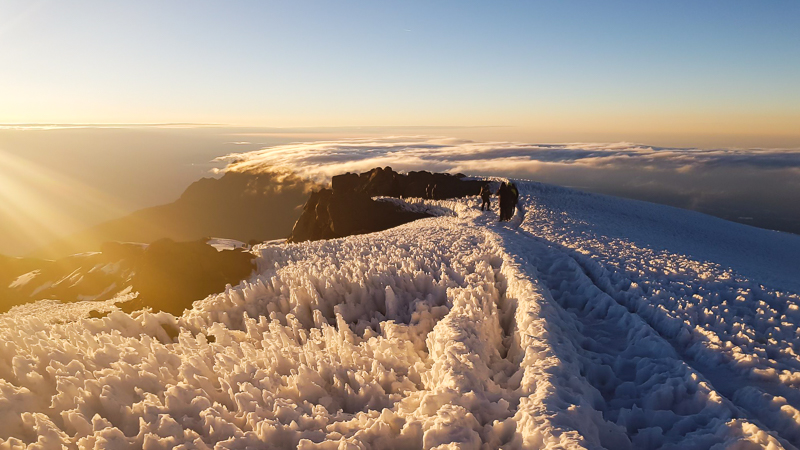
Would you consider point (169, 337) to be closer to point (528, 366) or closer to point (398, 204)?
point (528, 366)

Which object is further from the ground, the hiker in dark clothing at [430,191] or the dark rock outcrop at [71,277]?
the hiker in dark clothing at [430,191]

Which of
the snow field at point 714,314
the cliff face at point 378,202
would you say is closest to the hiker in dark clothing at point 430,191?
the cliff face at point 378,202

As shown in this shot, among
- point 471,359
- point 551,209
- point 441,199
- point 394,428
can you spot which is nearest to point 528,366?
point 471,359

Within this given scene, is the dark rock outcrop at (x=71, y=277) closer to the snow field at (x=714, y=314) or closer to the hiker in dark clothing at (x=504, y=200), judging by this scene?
the hiker in dark clothing at (x=504, y=200)

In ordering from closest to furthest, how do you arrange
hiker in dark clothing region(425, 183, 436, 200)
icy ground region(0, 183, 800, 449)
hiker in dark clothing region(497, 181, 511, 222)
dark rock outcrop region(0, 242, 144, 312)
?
icy ground region(0, 183, 800, 449) → hiker in dark clothing region(497, 181, 511, 222) → dark rock outcrop region(0, 242, 144, 312) → hiker in dark clothing region(425, 183, 436, 200)

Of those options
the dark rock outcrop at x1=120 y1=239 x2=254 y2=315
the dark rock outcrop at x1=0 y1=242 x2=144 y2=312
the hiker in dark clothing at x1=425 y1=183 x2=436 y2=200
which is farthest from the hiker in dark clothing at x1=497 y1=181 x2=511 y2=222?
the dark rock outcrop at x1=0 y1=242 x2=144 y2=312

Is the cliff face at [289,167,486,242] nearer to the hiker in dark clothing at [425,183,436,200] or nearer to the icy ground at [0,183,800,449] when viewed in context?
the hiker in dark clothing at [425,183,436,200]

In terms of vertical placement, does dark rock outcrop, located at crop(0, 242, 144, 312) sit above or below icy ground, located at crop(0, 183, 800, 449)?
below

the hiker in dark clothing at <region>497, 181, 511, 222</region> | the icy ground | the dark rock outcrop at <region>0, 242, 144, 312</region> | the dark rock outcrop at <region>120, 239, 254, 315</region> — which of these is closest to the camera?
the icy ground
